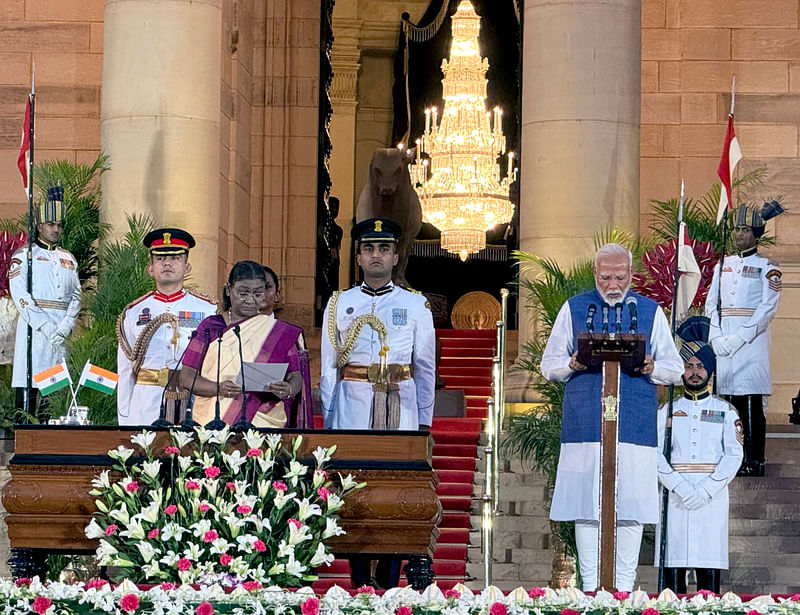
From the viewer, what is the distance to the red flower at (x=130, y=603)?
8.36m

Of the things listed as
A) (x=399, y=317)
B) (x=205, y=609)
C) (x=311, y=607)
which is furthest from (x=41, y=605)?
(x=399, y=317)

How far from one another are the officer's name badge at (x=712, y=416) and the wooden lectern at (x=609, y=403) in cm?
139

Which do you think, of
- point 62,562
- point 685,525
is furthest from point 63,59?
point 685,525

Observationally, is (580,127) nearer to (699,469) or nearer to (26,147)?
(26,147)

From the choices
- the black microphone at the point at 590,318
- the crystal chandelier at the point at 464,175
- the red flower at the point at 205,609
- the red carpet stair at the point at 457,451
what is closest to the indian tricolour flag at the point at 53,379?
the red carpet stair at the point at 457,451

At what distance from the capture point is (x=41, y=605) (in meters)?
8.36

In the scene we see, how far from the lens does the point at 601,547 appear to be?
36.0 feet

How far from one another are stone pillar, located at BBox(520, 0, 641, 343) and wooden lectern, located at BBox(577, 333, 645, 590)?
6.43 m

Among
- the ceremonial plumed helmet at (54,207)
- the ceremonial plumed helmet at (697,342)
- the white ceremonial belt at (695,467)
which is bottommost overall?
the white ceremonial belt at (695,467)

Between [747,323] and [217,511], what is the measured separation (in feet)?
23.3

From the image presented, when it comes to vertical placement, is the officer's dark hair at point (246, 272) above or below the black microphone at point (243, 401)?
above

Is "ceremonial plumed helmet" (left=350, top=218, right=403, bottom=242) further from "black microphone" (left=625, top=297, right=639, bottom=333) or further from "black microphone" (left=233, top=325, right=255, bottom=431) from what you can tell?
"black microphone" (left=625, top=297, right=639, bottom=333)

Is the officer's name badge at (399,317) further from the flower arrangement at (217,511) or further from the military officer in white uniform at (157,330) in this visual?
the flower arrangement at (217,511)

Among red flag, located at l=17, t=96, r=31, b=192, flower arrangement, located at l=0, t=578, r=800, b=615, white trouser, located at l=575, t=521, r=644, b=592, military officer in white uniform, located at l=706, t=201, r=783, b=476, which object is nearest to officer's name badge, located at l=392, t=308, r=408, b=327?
white trouser, located at l=575, t=521, r=644, b=592
